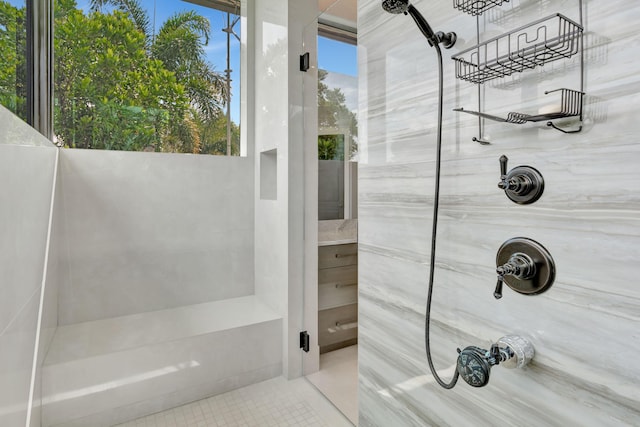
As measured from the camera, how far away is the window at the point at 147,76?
2.26 meters

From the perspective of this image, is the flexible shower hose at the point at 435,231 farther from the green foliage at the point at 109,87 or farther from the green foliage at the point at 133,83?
the green foliage at the point at 109,87

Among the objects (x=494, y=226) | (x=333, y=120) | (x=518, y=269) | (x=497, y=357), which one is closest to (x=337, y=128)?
(x=333, y=120)

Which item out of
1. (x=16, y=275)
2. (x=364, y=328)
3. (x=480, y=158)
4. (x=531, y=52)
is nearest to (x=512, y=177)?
(x=480, y=158)

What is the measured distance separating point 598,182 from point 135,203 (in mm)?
2465

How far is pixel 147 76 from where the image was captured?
2.47 m

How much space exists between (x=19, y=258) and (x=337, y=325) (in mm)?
1549

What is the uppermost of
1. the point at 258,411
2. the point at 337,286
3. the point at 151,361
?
the point at 337,286

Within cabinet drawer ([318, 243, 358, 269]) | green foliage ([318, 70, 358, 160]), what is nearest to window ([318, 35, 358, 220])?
green foliage ([318, 70, 358, 160])

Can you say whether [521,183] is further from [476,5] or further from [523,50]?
[476,5]

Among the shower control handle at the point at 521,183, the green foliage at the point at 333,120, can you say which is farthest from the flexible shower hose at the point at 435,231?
the green foliage at the point at 333,120

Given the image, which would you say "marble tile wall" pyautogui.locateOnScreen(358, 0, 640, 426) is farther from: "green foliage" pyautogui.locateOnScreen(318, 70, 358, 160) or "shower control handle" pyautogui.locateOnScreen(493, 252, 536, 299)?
"green foliage" pyautogui.locateOnScreen(318, 70, 358, 160)

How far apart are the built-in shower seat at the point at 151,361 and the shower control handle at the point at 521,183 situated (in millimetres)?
1726

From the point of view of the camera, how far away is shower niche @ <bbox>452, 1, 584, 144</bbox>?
833 mm

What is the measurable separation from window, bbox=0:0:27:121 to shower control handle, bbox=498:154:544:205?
154 centimetres
